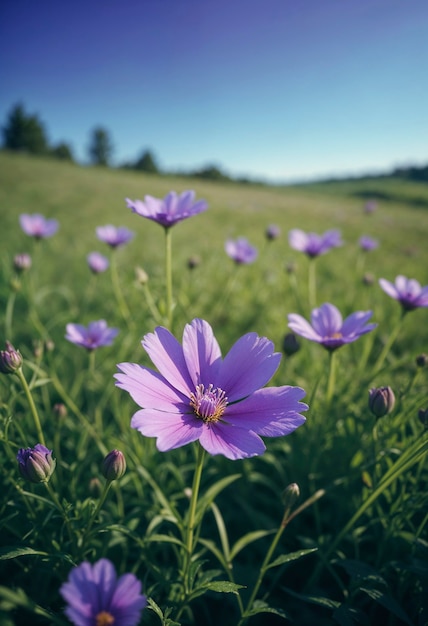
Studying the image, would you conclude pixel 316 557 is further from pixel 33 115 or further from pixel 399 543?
pixel 33 115

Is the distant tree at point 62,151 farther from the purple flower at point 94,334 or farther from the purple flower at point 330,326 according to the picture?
the purple flower at point 330,326

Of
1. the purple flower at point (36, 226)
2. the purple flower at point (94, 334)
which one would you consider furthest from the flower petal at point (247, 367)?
the purple flower at point (36, 226)

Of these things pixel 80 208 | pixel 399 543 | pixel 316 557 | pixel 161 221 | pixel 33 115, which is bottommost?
pixel 316 557

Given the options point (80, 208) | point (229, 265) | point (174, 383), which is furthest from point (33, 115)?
point (174, 383)

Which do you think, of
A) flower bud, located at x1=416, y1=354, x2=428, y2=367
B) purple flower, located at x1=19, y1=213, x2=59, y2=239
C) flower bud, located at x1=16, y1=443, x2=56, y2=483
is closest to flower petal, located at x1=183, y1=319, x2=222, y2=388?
flower bud, located at x1=16, y1=443, x2=56, y2=483

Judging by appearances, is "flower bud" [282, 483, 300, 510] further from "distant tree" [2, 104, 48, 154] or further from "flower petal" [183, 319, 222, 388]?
"distant tree" [2, 104, 48, 154]

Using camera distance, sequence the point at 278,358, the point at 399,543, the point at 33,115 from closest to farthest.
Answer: the point at 278,358 → the point at 399,543 → the point at 33,115

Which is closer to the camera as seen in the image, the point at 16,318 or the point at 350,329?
the point at 350,329
